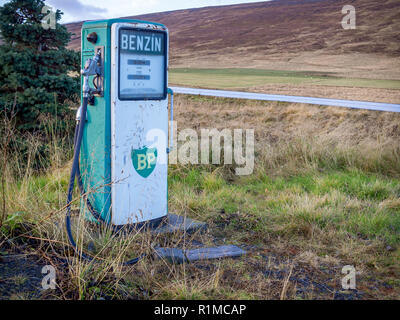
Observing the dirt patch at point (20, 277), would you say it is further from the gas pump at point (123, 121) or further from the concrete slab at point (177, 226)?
the concrete slab at point (177, 226)

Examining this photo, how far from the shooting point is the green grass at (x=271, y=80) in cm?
2220

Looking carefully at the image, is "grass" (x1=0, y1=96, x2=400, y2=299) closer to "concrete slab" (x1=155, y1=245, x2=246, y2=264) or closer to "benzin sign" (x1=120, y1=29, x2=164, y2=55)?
"concrete slab" (x1=155, y1=245, x2=246, y2=264)

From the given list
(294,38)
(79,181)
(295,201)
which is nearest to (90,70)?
(79,181)

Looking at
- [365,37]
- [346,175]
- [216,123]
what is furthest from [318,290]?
[365,37]

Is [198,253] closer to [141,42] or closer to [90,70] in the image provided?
[90,70]

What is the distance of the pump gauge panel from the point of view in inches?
163

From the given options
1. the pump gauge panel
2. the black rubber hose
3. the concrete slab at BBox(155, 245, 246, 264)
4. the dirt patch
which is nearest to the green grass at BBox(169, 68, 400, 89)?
the pump gauge panel

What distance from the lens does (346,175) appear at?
6789mm

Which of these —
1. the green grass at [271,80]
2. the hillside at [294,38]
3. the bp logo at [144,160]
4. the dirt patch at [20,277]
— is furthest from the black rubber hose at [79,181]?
the hillside at [294,38]

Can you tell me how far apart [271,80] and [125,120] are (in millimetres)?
22069

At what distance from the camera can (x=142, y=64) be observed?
14.1ft

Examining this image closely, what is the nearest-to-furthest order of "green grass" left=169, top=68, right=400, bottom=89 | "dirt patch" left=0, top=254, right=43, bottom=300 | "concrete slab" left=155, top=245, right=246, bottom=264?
"dirt patch" left=0, top=254, right=43, bottom=300 → "concrete slab" left=155, top=245, right=246, bottom=264 → "green grass" left=169, top=68, right=400, bottom=89
